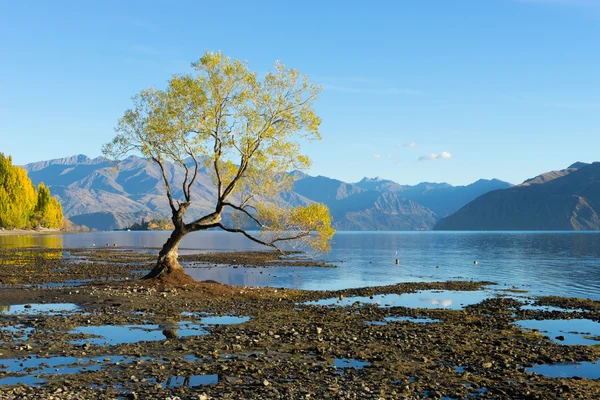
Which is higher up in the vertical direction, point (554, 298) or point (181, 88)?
point (181, 88)

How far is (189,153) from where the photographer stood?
1781 inches

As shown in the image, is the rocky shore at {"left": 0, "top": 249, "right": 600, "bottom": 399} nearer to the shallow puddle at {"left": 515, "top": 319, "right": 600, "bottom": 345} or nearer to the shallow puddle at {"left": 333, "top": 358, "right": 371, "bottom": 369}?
the shallow puddle at {"left": 333, "top": 358, "right": 371, "bottom": 369}

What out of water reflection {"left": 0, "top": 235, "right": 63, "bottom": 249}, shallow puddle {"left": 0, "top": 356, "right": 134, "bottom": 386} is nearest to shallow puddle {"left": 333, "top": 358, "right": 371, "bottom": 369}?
shallow puddle {"left": 0, "top": 356, "right": 134, "bottom": 386}

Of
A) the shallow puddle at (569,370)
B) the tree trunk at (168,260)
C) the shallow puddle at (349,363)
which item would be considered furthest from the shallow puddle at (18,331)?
the shallow puddle at (569,370)

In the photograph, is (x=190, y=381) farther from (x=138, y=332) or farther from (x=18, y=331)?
(x=18, y=331)

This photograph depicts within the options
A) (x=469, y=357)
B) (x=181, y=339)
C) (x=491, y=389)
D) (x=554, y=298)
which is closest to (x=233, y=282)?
(x=554, y=298)

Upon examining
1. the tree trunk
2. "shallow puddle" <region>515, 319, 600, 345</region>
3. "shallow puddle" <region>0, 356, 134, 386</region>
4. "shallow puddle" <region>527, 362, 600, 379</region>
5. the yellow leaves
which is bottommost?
"shallow puddle" <region>515, 319, 600, 345</region>

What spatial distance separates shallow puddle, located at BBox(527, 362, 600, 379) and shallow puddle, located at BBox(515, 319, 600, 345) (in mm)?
5840

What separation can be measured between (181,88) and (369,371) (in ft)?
104

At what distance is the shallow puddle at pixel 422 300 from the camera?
43.3m

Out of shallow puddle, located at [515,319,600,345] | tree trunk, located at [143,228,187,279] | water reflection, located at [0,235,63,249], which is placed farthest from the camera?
water reflection, located at [0,235,63,249]

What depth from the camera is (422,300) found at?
48.5m

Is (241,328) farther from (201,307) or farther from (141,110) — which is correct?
(141,110)

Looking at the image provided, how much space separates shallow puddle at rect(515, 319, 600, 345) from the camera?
1149 inches
